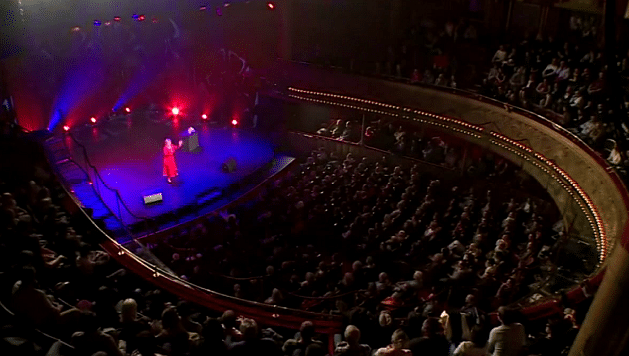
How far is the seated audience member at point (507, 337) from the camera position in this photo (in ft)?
17.6

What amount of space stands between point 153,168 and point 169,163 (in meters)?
1.13

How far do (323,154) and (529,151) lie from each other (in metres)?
6.00

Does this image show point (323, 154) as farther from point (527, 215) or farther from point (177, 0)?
point (177, 0)

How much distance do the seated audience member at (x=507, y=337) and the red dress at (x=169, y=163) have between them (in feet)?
36.9

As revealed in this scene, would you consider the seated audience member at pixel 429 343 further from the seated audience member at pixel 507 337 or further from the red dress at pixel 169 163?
the red dress at pixel 169 163

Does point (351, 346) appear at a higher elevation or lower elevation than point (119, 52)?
lower

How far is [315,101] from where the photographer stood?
64.7ft

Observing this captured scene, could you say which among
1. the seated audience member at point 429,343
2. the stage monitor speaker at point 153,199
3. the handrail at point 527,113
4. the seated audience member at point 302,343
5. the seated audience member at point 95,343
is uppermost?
the handrail at point 527,113

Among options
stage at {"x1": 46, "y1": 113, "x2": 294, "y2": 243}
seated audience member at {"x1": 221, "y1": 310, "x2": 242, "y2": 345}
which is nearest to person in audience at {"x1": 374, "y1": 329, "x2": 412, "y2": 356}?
seated audience member at {"x1": 221, "y1": 310, "x2": 242, "y2": 345}

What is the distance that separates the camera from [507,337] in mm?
5375

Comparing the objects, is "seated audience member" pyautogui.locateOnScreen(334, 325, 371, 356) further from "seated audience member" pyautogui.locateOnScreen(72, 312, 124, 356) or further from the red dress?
the red dress

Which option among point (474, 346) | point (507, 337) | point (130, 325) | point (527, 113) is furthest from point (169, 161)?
point (507, 337)

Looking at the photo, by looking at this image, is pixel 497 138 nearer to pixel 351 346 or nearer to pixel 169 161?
pixel 169 161

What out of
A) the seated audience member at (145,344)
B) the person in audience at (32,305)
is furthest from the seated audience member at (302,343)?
the person in audience at (32,305)
